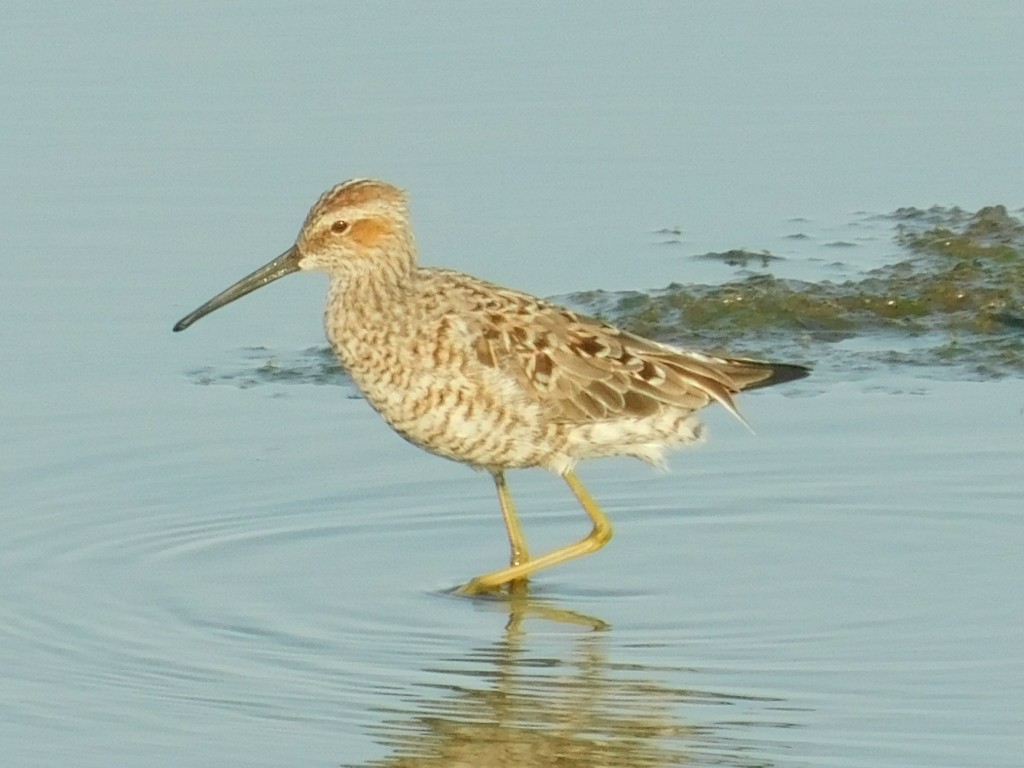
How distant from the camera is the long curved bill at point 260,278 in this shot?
1035 cm

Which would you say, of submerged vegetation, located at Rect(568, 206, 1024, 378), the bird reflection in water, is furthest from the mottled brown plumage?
submerged vegetation, located at Rect(568, 206, 1024, 378)

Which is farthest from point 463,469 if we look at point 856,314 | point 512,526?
point 856,314

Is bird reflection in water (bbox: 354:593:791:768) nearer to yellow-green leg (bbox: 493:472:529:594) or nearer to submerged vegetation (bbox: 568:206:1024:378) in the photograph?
yellow-green leg (bbox: 493:472:529:594)

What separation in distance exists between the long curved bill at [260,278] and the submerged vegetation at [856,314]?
4.58ft

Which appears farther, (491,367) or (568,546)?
(568,546)

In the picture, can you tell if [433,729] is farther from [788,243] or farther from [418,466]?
[788,243]

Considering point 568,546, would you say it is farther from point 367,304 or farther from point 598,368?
point 367,304

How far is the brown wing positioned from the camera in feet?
32.8

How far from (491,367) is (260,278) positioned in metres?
1.19

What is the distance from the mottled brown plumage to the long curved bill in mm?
12

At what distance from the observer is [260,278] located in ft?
34.4

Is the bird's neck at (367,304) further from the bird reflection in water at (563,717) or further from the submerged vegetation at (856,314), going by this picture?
the submerged vegetation at (856,314)

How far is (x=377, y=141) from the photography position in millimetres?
14703

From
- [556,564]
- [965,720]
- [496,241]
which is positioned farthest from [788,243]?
[965,720]
